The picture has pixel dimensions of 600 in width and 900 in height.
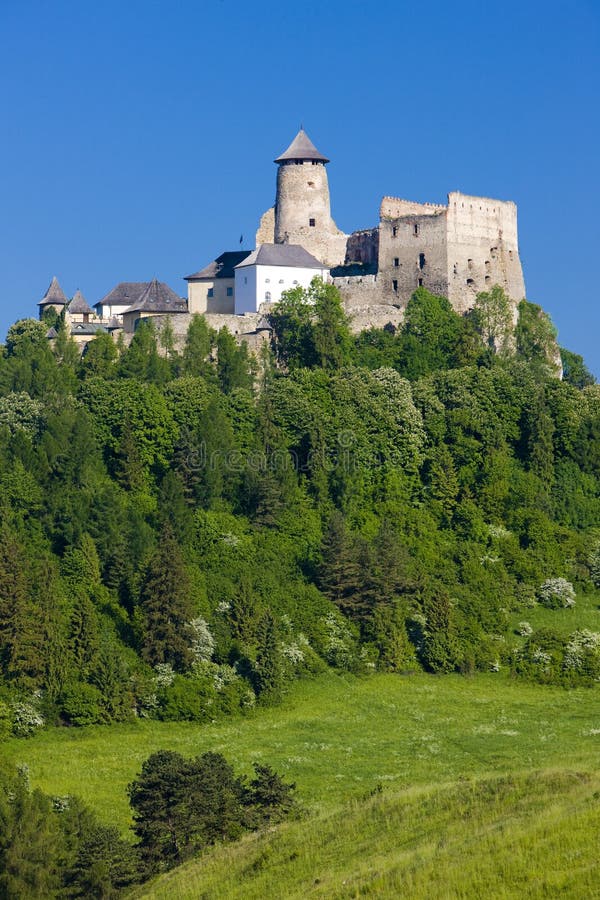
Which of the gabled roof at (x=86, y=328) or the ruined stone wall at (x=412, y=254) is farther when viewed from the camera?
the gabled roof at (x=86, y=328)

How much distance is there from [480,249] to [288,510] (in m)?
21.2

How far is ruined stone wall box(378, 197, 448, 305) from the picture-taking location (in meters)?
96.8

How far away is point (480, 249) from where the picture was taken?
9781 cm

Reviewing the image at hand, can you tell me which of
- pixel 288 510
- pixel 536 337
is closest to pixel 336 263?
pixel 536 337

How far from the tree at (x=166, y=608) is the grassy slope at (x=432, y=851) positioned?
Answer: 1878 cm

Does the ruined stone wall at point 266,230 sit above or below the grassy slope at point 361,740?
above

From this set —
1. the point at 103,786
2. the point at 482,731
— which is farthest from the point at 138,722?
the point at 482,731

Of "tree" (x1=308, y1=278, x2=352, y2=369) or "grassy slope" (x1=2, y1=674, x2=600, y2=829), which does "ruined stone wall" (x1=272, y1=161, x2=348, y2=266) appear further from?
"grassy slope" (x1=2, y1=674, x2=600, y2=829)

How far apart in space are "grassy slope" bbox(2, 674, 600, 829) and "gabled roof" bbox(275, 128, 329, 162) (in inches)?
1374

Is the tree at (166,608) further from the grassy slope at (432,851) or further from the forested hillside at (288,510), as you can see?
the grassy slope at (432,851)

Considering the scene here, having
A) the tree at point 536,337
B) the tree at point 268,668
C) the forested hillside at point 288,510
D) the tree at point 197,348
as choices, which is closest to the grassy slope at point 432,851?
the tree at point 268,668

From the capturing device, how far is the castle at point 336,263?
96.6 metres

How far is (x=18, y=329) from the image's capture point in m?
94.8

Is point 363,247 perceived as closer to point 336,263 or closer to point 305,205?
point 336,263
